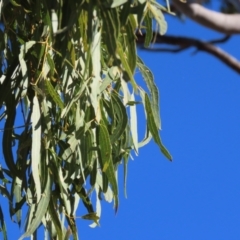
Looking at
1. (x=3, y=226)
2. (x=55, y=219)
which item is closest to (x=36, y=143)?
(x=55, y=219)

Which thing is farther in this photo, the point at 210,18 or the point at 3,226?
the point at 210,18

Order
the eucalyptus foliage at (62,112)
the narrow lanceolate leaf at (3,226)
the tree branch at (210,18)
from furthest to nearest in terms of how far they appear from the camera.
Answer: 1. the tree branch at (210,18)
2. the narrow lanceolate leaf at (3,226)
3. the eucalyptus foliage at (62,112)

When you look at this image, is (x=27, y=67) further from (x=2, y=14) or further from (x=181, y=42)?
(x=181, y=42)

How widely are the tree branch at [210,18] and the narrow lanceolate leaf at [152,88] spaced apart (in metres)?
1.13

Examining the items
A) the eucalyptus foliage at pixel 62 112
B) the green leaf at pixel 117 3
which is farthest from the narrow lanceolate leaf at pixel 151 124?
the green leaf at pixel 117 3

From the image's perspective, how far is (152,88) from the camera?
117 centimetres

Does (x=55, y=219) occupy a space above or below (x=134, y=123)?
below

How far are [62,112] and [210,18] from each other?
1.45 m

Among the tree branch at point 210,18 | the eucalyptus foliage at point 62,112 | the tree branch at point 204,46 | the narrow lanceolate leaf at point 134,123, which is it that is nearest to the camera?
the eucalyptus foliage at point 62,112

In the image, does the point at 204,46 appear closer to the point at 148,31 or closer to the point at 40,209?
the point at 148,31

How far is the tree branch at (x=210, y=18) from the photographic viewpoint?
7.82ft

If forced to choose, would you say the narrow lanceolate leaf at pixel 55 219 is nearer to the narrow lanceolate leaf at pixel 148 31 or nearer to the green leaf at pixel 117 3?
the narrow lanceolate leaf at pixel 148 31

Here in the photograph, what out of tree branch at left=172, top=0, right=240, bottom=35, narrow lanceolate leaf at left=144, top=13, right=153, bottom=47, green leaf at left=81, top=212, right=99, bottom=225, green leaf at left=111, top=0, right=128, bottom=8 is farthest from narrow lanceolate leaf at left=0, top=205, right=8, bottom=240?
tree branch at left=172, top=0, right=240, bottom=35

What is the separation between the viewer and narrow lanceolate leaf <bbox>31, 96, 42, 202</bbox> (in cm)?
109
